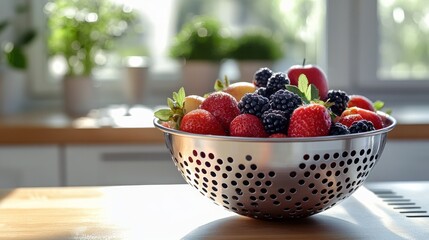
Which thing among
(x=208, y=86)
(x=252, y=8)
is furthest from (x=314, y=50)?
(x=208, y=86)

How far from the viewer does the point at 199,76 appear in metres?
2.92

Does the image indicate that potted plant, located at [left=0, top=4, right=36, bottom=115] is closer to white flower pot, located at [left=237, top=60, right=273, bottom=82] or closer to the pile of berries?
white flower pot, located at [left=237, top=60, right=273, bottom=82]

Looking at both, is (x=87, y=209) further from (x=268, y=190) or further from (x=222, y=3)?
(x=222, y=3)

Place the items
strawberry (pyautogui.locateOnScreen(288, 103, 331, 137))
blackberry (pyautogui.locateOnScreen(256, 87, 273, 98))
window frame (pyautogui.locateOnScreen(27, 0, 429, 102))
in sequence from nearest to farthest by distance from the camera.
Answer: strawberry (pyautogui.locateOnScreen(288, 103, 331, 137)), blackberry (pyautogui.locateOnScreen(256, 87, 273, 98)), window frame (pyautogui.locateOnScreen(27, 0, 429, 102))

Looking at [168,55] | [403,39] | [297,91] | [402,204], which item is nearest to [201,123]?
[297,91]

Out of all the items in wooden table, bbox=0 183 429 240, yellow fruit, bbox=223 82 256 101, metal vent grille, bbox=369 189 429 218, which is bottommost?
metal vent grille, bbox=369 189 429 218

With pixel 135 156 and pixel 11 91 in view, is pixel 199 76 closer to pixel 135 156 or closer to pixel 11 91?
pixel 135 156

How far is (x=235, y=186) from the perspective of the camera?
1.22 m

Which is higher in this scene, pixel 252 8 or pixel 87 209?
pixel 252 8

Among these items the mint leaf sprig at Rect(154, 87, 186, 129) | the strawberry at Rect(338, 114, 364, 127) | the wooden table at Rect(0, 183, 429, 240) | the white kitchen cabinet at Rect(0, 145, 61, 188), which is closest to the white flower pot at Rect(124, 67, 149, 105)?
the white kitchen cabinet at Rect(0, 145, 61, 188)

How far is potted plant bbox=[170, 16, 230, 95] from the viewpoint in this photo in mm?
2918

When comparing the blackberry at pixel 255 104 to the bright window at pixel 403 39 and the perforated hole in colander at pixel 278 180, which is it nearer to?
the perforated hole in colander at pixel 278 180

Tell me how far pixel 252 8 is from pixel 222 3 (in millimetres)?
120

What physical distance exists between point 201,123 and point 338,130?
208 millimetres
